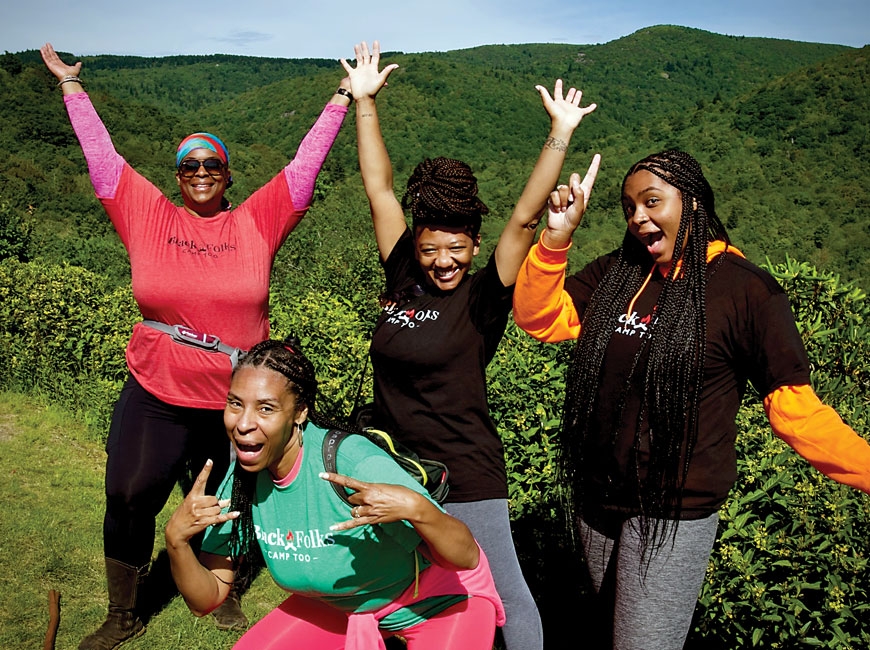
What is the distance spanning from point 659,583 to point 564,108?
1.38m

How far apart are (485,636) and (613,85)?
92.2 meters

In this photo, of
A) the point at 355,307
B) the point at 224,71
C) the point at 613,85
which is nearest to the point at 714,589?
the point at 355,307

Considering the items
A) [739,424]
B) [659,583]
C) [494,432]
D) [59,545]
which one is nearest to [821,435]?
[659,583]

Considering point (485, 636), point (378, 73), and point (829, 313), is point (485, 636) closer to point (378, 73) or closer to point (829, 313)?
point (378, 73)

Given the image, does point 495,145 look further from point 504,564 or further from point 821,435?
point 821,435

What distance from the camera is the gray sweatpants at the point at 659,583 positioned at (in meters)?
2.10

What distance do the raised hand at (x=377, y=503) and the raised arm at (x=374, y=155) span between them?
3.52 ft

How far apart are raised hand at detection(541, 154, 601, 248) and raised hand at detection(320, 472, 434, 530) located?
777 mm

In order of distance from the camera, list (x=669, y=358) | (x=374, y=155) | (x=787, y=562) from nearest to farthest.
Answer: (x=669, y=358)
(x=787, y=562)
(x=374, y=155)

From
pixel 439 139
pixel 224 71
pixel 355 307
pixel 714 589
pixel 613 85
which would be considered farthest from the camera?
pixel 224 71

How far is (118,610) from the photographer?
3.29m

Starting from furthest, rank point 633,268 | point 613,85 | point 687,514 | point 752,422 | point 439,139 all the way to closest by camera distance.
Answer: point 613,85 < point 439,139 < point 752,422 < point 633,268 < point 687,514

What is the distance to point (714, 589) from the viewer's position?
2867mm

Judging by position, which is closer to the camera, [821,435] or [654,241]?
[821,435]
